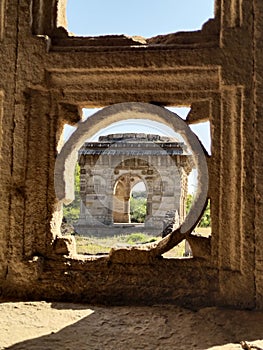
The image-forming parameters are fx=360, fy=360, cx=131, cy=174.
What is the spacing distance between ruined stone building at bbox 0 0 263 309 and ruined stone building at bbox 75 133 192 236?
24.6 feet

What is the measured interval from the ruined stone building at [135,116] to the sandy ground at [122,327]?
0.21 meters

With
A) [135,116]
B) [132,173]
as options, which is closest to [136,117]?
[135,116]

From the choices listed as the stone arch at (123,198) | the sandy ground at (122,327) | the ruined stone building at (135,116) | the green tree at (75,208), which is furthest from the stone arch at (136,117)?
the stone arch at (123,198)

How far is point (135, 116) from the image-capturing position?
326 cm

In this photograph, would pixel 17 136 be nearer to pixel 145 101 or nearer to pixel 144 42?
pixel 145 101

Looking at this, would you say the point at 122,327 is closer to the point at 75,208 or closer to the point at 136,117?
the point at 136,117

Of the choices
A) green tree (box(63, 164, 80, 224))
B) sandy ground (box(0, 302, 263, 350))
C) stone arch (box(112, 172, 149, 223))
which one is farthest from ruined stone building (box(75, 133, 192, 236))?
sandy ground (box(0, 302, 263, 350))

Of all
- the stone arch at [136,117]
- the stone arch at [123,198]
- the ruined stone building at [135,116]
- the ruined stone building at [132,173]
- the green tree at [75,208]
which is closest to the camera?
the ruined stone building at [135,116]

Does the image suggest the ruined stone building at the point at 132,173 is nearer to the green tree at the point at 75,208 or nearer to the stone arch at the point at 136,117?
the green tree at the point at 75,208

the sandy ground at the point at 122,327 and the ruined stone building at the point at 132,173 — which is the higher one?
the ruined stone building at the point at 132,173

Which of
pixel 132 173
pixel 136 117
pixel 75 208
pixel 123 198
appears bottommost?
pixel 75 208

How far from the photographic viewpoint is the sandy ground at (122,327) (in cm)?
213

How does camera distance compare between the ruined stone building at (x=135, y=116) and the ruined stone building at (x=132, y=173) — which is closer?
the ruined stone building at (x=135, y=116)

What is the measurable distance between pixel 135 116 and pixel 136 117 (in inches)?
1.4
